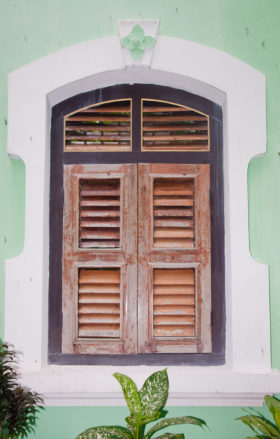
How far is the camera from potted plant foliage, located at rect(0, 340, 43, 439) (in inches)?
78.9

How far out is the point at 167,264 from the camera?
8.00 feet

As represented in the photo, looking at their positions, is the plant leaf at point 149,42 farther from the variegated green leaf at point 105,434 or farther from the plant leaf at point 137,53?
the variegated green leaf at point 105,434

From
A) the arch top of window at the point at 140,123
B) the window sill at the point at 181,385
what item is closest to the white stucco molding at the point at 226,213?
the window sill at the point at 181,385

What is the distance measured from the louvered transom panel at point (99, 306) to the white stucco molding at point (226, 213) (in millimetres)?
205

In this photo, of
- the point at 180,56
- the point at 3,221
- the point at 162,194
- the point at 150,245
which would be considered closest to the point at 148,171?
the point at 162,194

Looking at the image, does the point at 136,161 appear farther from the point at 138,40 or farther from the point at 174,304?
the point at 174,304

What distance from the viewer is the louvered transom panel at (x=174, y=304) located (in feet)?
7.89

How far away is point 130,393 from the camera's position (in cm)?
202

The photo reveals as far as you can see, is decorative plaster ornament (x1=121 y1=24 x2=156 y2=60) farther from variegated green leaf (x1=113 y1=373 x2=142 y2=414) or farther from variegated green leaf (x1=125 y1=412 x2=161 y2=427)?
variegated green leaf (x1=125 y1=412 x2=161 y2=427)

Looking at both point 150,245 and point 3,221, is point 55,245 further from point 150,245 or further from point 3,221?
point 150,245

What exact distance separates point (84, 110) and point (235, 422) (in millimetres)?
2048

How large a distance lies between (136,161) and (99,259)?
0.64 m

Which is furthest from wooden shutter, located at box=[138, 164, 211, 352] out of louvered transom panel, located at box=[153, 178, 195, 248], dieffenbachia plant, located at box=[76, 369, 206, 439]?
dieffenbachia plant, located at box=[76, 369, 206, 439]

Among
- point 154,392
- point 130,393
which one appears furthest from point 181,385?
point 130,393
